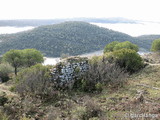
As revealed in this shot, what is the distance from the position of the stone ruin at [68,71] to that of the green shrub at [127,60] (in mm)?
4422

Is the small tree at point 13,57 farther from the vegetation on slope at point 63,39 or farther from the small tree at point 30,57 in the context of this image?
the vegetation on slope at point 63,39

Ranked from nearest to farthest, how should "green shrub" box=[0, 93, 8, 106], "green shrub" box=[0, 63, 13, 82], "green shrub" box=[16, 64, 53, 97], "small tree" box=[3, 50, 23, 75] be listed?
1. "green shrub" box=[0, 93, 8, 106]
2. "green shrub" box=[16, 64, 53, 97]
3. "green shrub" box=[0, 63, 13, 82]
4. "small tree" box=[3, 50, 23, 75]

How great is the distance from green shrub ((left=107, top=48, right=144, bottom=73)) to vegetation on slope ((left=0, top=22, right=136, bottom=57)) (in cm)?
8048

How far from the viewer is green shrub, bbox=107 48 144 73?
1685 centimetres

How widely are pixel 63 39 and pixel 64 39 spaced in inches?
→ 28.2

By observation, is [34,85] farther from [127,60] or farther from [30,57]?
[30,57]

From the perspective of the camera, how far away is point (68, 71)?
12.4 metres

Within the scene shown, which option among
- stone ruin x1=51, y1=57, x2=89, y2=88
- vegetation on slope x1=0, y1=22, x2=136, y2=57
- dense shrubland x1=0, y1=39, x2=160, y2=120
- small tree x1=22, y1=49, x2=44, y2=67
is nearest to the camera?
dense shrubland x1=0, y1=39, x2=160, y2=120

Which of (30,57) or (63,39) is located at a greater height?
(30,57)

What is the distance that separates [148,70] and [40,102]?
1185cm

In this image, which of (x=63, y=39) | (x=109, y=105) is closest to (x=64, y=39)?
(x=63, y=39)

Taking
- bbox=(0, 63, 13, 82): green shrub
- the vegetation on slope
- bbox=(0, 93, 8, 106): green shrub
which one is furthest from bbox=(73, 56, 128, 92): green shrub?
the vegetation on slope

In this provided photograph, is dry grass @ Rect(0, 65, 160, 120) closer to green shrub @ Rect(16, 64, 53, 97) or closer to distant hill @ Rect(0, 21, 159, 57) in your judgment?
green shrub @ Rect(16, 64, 53, 97)

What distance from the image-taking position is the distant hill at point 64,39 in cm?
9834
